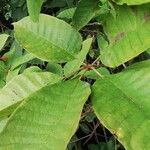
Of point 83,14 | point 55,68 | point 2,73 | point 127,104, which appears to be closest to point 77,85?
point 127,104

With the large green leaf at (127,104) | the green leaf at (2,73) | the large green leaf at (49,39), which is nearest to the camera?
the large green leaf at (127,104)

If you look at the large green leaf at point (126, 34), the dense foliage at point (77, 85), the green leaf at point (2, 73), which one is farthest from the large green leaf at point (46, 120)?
the green leaf at point (2, 73)

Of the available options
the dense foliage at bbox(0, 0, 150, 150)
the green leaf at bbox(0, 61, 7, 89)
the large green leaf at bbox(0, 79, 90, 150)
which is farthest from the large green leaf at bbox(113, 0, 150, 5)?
the green leaf at bbox(0, 61, 7, 89)

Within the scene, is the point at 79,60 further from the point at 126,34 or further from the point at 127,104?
the point at 127,104

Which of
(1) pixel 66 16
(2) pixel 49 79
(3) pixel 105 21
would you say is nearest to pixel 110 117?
(2) pixel 49 79

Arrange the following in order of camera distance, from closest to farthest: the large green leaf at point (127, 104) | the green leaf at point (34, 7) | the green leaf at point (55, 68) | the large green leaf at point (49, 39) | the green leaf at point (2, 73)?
the large green leaf at point (127, 104)
the green leaf at point (34, 7)
the large green leaf at point (49, 39)
the green leaf at point (55, 68)
the green leaf at point (2, 73)

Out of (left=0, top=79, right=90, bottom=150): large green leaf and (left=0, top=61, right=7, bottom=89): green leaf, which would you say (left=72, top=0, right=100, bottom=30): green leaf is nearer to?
(left=0, top=79, right=90, bottom=150): large green leaf

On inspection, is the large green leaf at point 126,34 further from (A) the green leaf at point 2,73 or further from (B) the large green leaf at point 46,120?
(A) the green leaf at point 2,73
